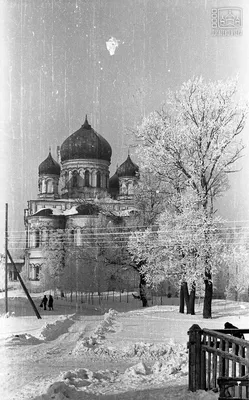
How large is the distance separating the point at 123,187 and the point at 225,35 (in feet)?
91.0

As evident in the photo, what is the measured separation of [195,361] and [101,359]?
3023mm

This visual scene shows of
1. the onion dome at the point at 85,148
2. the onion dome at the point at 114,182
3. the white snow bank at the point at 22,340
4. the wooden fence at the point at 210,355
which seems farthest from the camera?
the onion dome at the point at 114,182

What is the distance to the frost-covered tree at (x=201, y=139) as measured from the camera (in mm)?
16922

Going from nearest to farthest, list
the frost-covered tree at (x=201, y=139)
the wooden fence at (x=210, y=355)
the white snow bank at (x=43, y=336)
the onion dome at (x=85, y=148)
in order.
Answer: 1. the wooden fence at (x=210, y=355)
2. the white snow bank at (x=43, y=336)
3. the frost-covered tree at (x=201, y=139)
4. the onion dome at (x=85, y=148)

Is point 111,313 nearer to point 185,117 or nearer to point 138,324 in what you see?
point 138,324

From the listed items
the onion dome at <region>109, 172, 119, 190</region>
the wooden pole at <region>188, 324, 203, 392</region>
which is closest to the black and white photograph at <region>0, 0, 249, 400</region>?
the wooden pole at <region>188, 324, 203, 392</region>

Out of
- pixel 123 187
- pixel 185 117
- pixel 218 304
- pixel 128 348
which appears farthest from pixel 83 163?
pixel 128 348

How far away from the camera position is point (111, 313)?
1984 centimetres

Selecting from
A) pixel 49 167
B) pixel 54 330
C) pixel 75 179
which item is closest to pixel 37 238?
pixel 75 179

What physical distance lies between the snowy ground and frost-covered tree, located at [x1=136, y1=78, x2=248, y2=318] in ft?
11.5

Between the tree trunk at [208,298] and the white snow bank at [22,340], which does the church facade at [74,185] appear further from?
the white snow bank at [22,340]

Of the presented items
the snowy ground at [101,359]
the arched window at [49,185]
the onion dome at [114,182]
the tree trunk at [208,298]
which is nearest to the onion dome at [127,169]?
the onion dome at [114,182]

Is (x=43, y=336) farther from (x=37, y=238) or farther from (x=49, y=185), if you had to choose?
(x=49, y=185)

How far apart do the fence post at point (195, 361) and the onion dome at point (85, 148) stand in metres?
33.8
